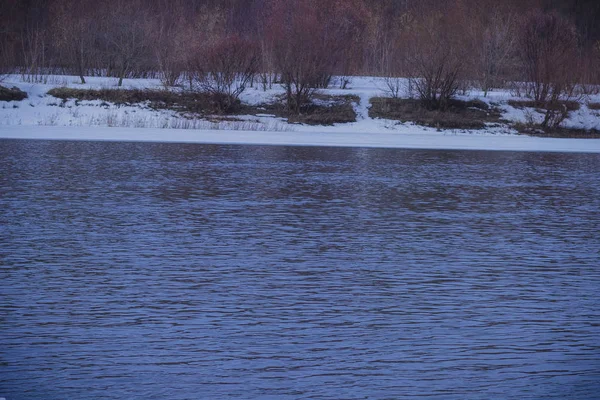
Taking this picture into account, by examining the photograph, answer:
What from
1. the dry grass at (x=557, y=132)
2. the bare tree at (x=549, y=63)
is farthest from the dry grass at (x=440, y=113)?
the bare tree at (x=549, y=63)

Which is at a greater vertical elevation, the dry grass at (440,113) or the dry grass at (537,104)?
the dry grass at (537,104)

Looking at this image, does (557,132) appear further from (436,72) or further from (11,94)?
(11,94)

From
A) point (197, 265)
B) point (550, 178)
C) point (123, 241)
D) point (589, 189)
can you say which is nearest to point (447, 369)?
point (197, 265)

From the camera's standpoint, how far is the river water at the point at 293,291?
5652 millimetres

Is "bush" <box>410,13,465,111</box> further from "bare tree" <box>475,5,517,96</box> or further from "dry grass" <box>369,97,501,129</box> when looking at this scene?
"bare tree" <box>475,5,517,96</box>

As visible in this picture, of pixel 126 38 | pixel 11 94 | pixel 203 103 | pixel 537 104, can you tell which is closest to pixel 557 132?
pixel 537 104

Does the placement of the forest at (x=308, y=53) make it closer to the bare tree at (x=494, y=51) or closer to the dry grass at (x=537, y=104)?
the bare tree at (x=494, y=51)

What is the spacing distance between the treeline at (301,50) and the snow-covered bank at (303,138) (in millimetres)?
7985

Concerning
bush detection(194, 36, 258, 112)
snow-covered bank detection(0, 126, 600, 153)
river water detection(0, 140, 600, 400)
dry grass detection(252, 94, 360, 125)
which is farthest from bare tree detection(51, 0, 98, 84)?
river water detection(0, 140, 600, 400)

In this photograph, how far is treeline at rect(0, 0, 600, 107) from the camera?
41.2 meters

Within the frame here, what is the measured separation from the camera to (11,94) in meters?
37.6

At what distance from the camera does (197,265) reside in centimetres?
894

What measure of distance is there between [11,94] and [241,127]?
11061 millimetres

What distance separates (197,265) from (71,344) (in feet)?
9.31
